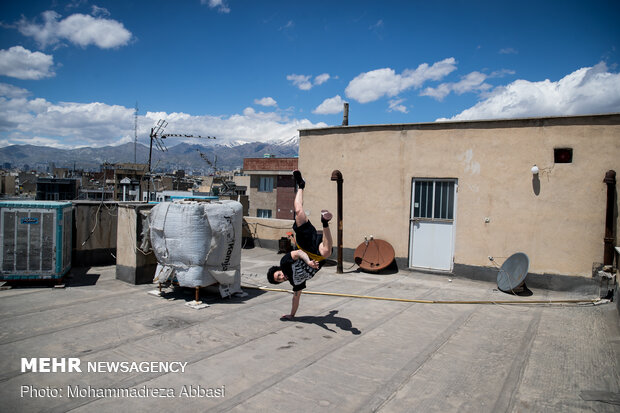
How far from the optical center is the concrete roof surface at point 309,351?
13.9 ft

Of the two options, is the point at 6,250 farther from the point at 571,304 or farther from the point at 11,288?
the point at 571,304

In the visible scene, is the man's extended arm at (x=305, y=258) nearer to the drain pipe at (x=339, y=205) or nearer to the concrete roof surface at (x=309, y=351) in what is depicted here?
the concrete roof surface at (x=309, y=351)

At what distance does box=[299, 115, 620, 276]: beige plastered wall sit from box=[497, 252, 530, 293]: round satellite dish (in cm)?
63

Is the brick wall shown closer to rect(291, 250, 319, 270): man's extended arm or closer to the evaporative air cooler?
the evaporative air cooler

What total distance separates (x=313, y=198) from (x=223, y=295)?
20.0ft

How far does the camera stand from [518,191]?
33.2 ft

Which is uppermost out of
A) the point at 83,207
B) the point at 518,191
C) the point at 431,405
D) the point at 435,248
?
the point at 518,191

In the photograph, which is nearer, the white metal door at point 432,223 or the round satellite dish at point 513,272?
the round satellite dish at point 513,272

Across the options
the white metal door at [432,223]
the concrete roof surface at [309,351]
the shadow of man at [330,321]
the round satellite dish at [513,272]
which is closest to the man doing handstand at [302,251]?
the shadow of man at [330,321]

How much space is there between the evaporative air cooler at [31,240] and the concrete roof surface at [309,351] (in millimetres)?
416

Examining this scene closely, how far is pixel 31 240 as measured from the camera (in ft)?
26.1

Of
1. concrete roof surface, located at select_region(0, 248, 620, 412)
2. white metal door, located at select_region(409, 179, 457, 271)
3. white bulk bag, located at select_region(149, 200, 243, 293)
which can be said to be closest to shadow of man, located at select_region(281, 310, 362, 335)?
concrete roof surface, located at select_region(0, 248, 620, 412)

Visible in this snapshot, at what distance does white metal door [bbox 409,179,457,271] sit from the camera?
36.4ft

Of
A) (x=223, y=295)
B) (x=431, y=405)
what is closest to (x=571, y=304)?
(x=431, y=405)
